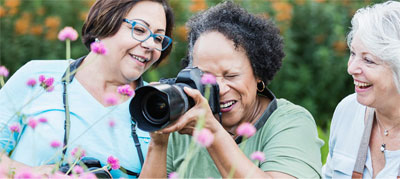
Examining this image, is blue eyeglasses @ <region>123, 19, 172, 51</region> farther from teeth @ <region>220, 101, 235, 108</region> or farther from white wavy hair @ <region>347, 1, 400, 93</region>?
white wavy hair @ <region>347, 1, 400, 93</region>

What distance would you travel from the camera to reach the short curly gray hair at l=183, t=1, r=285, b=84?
210 centimetres

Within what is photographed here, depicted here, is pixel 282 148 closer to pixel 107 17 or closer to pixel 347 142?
pixel 347 142

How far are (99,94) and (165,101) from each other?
83 cm

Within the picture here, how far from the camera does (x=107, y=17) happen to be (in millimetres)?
2457

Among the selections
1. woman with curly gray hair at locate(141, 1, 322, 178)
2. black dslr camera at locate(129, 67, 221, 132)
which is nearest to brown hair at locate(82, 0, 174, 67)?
woman with curly gray hair at locate(141, 1, 322, 178)

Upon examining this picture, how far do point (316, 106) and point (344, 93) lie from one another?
0.88 feet

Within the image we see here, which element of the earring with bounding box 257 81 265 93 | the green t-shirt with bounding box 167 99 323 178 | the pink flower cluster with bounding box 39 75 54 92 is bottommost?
the green t-shirt with bounding box 167 99 323 178

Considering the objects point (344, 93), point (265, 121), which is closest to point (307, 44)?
point (344, 93)

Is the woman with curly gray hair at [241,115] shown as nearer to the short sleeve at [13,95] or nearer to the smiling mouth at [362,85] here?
the smiling mouth at [362,85]

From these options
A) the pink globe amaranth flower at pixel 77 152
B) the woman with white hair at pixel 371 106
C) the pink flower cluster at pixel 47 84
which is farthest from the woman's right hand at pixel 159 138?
the woman with white hair at pixel 371 106

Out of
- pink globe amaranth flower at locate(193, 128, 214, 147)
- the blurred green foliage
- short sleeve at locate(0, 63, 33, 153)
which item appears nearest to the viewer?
pink globe amaranth flower at locate(193, 128, 214, 147)

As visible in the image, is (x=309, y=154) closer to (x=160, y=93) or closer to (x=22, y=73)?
(x=160, y=93)

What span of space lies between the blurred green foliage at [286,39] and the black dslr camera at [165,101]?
2.32m

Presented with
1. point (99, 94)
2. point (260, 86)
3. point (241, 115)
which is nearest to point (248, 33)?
point (260, 86)
